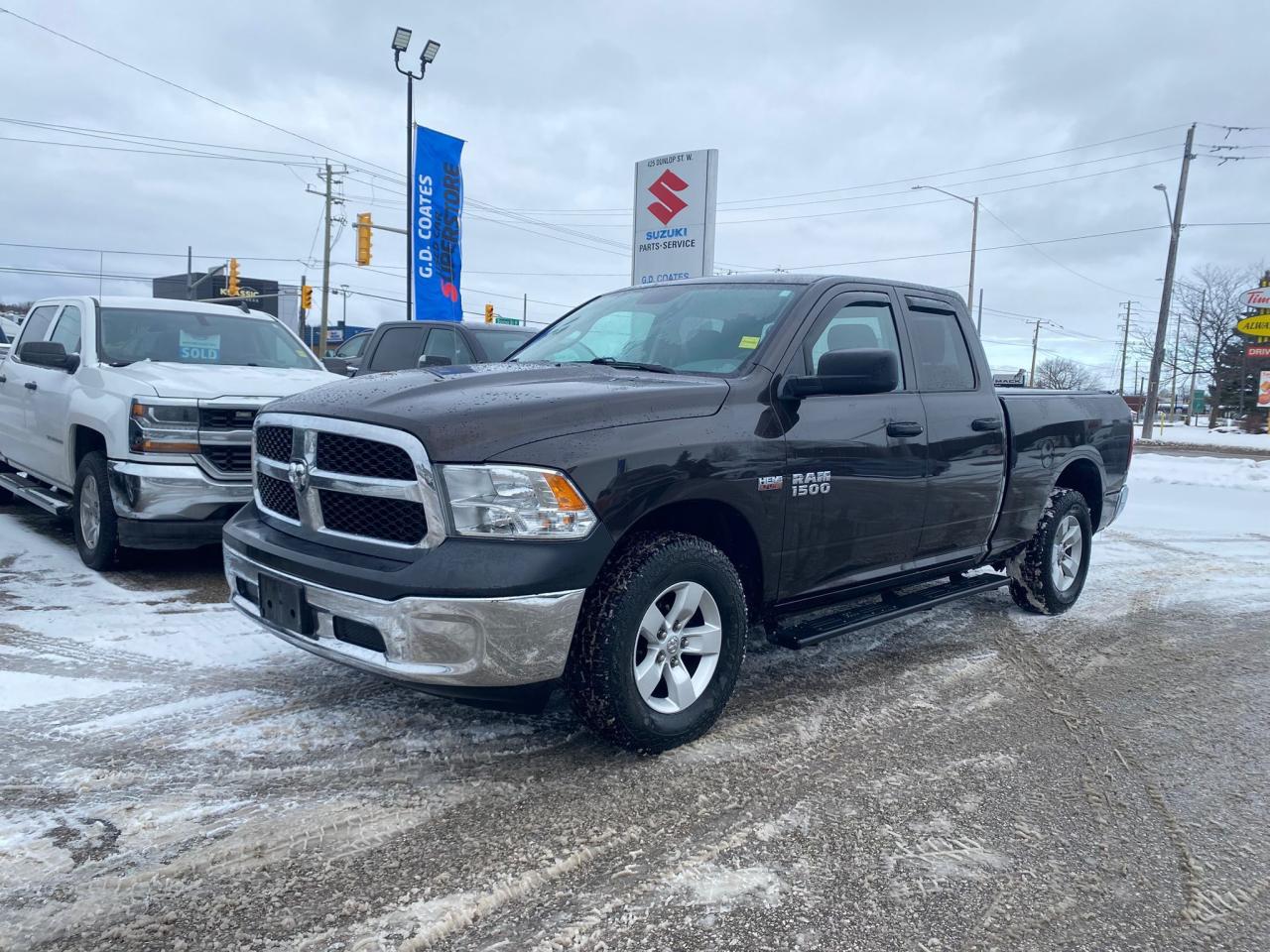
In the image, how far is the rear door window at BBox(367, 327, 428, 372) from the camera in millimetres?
10203

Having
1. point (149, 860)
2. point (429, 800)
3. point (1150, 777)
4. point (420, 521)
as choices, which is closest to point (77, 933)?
point (149, 860)

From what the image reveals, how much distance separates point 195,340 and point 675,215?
334 inches

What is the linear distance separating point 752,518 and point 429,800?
1.55m

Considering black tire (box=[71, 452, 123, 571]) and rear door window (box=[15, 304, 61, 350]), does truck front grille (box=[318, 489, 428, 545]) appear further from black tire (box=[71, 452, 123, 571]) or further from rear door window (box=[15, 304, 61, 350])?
rear door window (box=[15, 304, 61, 350])

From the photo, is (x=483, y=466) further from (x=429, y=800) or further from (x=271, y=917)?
(x=271, y=917)

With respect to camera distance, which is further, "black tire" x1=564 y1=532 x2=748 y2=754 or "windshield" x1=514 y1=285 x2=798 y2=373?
"windshield" x1=514 y1=285 x2=798 y2=373

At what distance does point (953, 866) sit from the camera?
2807 mm

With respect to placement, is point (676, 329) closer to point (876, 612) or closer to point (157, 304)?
point (876, 612)

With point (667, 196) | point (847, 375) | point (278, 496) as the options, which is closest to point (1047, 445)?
point (847, 375)

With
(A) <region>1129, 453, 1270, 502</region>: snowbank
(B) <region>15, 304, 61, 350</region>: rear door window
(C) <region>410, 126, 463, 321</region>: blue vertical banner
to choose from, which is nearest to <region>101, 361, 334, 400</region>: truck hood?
(B) <region>15, 304, 61, 350</region>: rear door window

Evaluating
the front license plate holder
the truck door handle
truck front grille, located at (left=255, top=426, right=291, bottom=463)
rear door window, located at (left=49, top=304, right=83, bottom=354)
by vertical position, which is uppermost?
rear door window, located at (left=49, top=304, right=83, bottom=354)

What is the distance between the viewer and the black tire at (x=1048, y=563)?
19.1 ft

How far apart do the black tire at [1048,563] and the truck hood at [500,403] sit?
308 centimetres

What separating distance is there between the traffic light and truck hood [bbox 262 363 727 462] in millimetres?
27302
